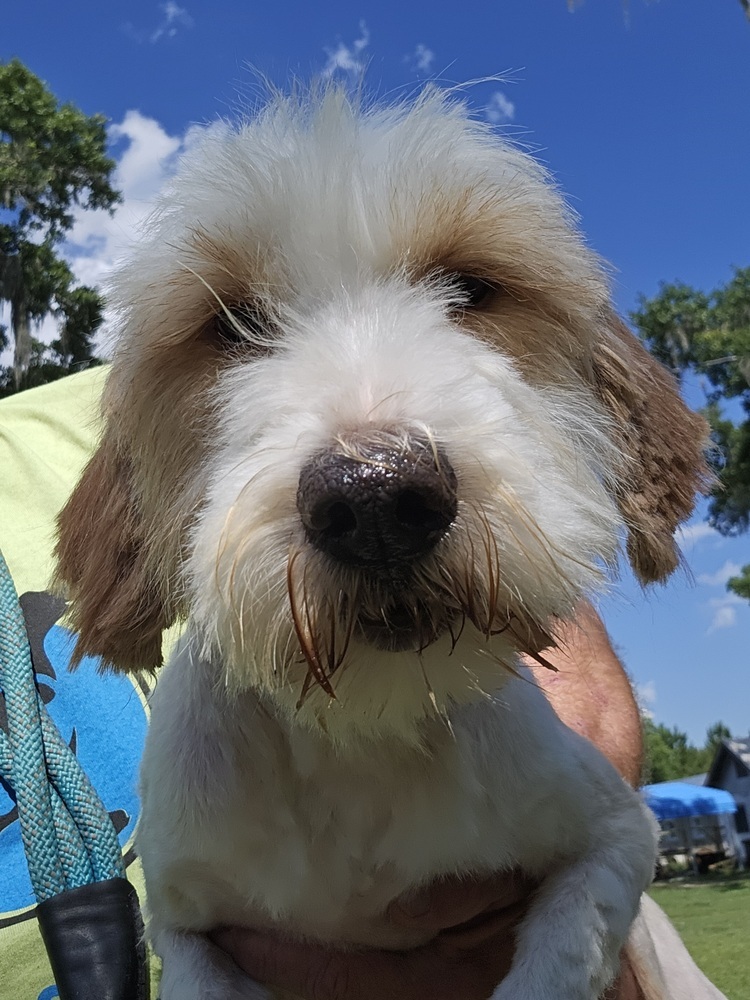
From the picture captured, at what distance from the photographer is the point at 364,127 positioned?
232 centimetres

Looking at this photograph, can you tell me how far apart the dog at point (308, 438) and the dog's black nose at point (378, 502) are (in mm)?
139

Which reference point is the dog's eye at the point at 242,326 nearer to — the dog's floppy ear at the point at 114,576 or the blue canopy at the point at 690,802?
the dog's floppy ear at the point at 114,576

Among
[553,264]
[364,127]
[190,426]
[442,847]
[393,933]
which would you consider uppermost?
[364,127]

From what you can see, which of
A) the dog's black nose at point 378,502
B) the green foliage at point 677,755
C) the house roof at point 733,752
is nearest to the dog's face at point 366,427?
the dog's black nose at point 378,502

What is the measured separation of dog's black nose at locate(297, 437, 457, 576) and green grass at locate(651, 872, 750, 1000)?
10.9 m

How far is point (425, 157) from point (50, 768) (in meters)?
1.85

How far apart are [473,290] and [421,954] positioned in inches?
68.8

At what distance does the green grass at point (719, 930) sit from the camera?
11648 mm

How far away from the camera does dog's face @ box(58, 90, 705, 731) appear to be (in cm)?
157

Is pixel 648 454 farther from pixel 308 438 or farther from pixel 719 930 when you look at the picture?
pixel 719 930

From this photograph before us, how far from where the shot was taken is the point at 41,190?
2231 centimetres

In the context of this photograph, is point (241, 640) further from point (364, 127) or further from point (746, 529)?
point (746, 529)

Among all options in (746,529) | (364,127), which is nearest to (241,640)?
(364,127)

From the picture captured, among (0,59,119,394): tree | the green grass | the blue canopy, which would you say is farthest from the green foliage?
(0,59,119,394): tree
